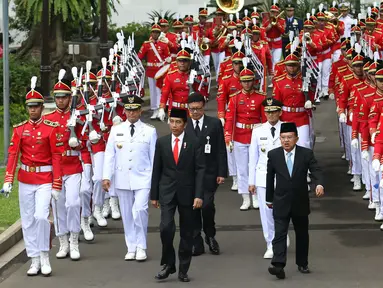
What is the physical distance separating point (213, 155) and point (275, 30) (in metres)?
16.4

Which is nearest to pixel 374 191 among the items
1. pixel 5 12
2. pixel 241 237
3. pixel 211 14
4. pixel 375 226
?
pixel 375 226

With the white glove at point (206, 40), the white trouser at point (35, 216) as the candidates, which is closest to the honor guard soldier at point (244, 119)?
the white trouser at point (35, 216)

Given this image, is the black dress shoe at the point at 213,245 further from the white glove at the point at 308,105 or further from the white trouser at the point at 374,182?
the white glove at the point at 308,105

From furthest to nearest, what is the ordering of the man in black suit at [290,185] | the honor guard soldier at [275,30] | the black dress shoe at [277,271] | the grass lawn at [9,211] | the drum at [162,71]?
the honor guard soldier at [275,30]
the drum at [162,71]
the grass lawn at [9,211]
the man in black suit at [290,185]
the black dress shoe at [277,271]

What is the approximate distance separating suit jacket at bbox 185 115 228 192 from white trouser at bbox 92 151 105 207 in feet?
6.33

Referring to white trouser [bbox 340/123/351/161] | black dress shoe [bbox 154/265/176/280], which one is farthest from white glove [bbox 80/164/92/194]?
white trouser [bbox 340/123/351/161]

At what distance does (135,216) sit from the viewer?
50.4 ft

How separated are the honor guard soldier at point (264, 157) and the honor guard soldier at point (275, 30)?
16.1 metres

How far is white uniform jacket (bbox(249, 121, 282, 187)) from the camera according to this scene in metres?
15.5

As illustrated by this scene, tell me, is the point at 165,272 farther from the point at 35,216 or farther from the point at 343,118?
the point at 343,118

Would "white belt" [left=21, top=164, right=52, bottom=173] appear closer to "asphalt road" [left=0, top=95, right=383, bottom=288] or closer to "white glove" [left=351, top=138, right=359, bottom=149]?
"asphalt road" [left=0, top=95, right=383, bottom=288]

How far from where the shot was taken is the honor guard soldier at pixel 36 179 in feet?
48.0

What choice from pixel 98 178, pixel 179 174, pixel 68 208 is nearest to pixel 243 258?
pixel 179 174

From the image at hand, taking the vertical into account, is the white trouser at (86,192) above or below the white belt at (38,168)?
below
